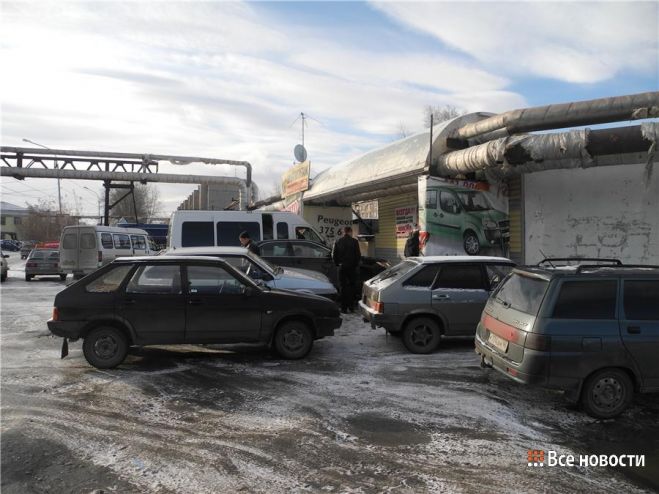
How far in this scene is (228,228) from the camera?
41.5 ft

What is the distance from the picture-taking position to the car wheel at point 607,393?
16.0ft

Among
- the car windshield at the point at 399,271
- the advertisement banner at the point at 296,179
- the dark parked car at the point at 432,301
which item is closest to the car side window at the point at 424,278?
the dark parked car at the point at 432,301

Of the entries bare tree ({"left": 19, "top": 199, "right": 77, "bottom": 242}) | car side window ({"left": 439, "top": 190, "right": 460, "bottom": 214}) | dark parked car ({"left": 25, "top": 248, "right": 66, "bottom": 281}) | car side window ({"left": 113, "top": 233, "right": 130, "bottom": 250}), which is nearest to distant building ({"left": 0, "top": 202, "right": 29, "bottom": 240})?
bare tree ({"left": 19, "top": 199, "right": 77, "bottom": 242})

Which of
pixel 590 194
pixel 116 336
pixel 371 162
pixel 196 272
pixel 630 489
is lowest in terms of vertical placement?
pixel 630 489

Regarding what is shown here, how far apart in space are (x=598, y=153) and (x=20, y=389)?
916cm

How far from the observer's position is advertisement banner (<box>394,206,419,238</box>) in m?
15.2

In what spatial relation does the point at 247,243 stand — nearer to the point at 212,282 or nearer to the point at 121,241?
the point at 212,282

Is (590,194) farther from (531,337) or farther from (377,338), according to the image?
(531,337)

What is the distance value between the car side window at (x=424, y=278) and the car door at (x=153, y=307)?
334cm

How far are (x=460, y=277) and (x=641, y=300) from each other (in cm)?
286

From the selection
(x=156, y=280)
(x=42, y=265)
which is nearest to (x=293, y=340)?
(x=156, y=280)

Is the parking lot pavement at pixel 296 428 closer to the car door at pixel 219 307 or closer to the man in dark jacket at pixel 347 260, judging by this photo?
the car door at pixel 219 307

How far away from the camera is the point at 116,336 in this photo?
6.55 metres

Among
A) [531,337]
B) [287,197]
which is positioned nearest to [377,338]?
[531,337]
